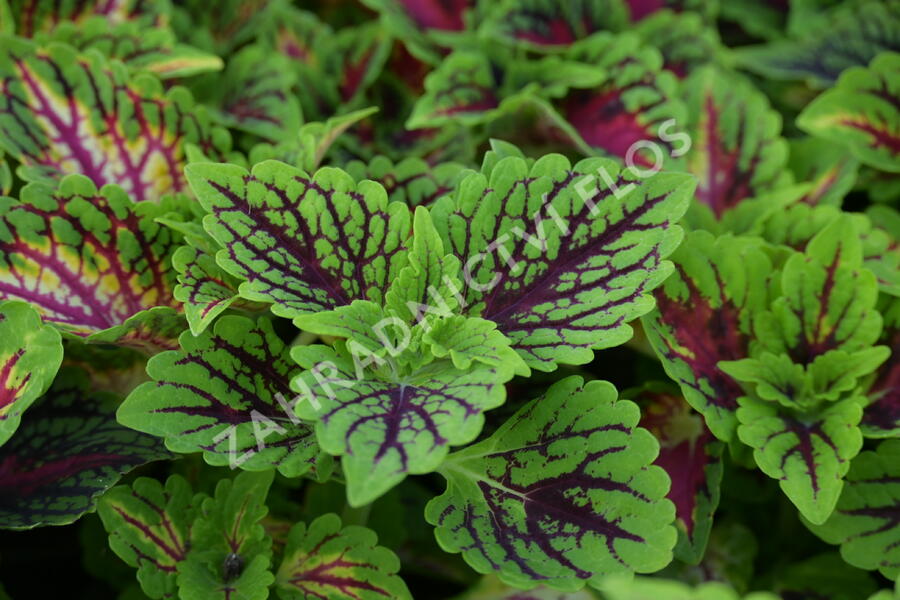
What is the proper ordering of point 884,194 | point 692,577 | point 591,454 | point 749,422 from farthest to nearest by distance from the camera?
1. point 884,194
2. point 692,577
3. point 749,422
4. point 591,454

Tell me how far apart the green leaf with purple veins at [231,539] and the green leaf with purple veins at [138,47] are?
0.59 meters

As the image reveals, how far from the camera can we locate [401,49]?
1.72m

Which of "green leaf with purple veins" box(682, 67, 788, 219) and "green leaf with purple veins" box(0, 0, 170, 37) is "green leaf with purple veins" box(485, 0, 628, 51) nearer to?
"green leaf with purple veins" box(682, 67, 788, 219)

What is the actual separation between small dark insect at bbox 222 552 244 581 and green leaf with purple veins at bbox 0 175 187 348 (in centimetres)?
24

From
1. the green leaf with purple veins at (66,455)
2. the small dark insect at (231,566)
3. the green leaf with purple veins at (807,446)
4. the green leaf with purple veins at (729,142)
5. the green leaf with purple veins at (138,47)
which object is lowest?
the small dark insect at (231,566)

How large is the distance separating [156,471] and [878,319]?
2.87 ft

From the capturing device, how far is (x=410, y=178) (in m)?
1.23

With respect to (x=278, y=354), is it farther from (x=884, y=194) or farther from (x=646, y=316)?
(x=884, y=194)

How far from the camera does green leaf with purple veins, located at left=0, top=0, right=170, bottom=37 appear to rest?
1.49m

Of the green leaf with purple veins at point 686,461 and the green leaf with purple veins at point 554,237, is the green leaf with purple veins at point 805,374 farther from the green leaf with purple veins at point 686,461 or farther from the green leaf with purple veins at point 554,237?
the green leaf with purple veins at point 554,237

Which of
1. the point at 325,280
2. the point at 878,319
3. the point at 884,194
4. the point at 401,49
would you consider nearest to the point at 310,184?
the point at 325,280

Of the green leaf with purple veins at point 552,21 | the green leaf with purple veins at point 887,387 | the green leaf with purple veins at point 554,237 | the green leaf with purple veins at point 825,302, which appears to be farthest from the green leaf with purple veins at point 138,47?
the green leaf with purple veins at point 887,387

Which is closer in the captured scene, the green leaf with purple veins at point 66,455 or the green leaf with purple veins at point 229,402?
the green leaf with purple veins at point 229,402

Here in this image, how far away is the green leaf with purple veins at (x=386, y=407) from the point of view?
2.72ft
